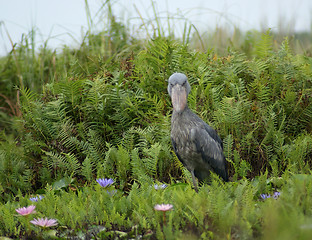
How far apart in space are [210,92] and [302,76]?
133 cm

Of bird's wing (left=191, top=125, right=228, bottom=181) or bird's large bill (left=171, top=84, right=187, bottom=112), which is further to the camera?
bird's wing (left=191, top=125, right=228, bottom=181)

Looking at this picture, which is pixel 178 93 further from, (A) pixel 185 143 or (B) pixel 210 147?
(B) pixel 210 147

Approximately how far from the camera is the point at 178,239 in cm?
257

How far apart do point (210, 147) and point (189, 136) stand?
27 centimetres

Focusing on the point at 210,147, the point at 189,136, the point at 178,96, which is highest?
the point at 178,96

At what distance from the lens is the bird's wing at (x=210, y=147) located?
13.5ft

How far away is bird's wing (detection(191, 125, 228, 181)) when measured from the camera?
4.12m

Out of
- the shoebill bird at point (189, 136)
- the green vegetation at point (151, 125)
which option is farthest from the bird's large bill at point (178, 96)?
the green vegetation at point (151, 125)

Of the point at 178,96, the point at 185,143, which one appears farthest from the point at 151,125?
the point at 178,96

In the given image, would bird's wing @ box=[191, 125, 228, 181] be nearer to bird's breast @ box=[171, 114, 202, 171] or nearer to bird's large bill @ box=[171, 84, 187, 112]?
bird's breast @ box=[171, 114, 202, 171]

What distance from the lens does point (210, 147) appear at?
4.19 metres

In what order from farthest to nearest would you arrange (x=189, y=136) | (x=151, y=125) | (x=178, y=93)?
1. (x=151, y=125)
2. (x=189, y=136)
3. (x=178, y=93)

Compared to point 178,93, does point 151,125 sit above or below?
below

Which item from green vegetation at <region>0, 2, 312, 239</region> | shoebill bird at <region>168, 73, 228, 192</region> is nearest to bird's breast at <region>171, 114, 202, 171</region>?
shoebill bird at <region>168, 73, 228, 192</region>
